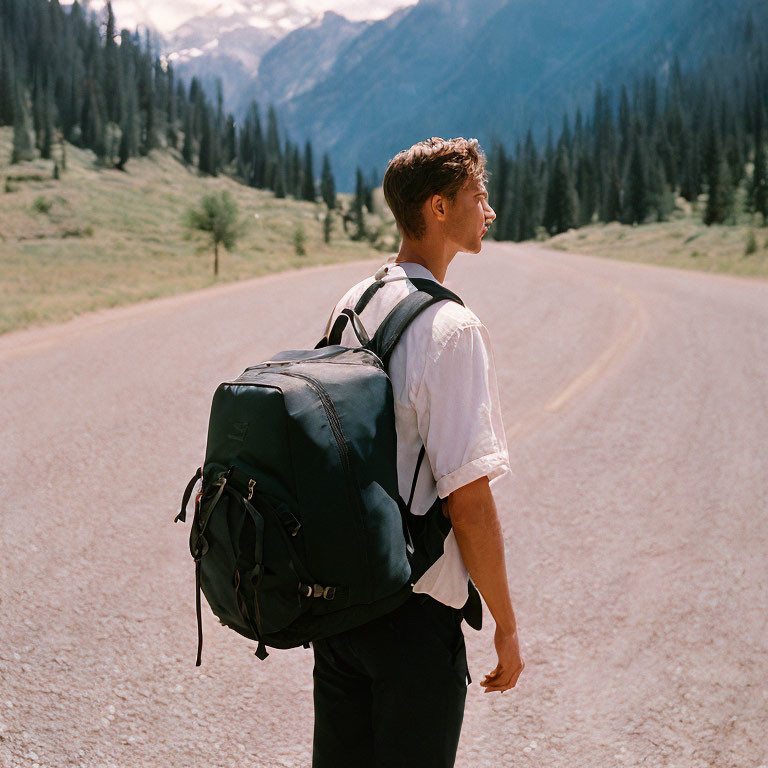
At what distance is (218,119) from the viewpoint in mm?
132875

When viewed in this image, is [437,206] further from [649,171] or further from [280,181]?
[280,181]

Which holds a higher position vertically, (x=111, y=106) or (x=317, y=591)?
(x=111, y=106)

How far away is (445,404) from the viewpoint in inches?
68.9

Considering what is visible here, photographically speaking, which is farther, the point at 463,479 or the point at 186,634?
the point at 186,634

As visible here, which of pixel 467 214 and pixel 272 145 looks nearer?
pixel 467 214

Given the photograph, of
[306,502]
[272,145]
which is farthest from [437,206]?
[272,145]

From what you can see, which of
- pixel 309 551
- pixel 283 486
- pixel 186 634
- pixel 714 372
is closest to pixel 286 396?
pixel 283 486

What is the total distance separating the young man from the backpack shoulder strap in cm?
2

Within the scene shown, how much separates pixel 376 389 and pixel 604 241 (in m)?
68.4

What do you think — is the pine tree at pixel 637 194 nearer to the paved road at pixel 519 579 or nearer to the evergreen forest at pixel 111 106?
the evergreen forest at pixel 111 106

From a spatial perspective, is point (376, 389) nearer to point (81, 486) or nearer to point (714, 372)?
point (81, 486)

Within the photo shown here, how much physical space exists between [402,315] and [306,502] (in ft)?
1.62

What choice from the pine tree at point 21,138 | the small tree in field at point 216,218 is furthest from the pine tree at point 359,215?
the small tree in field at point 216,218

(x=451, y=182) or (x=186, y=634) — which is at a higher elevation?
(x=451, y=182)
